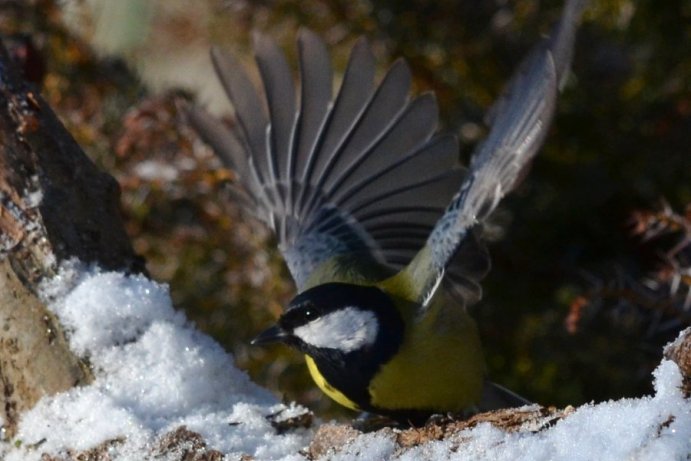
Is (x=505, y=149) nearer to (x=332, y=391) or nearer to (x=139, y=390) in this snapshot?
(x=332, y=391)

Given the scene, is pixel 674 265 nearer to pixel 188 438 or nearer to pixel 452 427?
pixel 452 427

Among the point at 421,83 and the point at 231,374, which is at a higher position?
the point at 421,83

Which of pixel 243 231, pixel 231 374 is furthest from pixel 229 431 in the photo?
pixel 243 231

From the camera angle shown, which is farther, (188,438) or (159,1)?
(159,1)

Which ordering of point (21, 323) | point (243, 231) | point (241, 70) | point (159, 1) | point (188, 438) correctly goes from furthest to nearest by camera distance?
point (159, 1)
point (243, 231)
point (241, 70)
point (21, 323)
point (188, 438)

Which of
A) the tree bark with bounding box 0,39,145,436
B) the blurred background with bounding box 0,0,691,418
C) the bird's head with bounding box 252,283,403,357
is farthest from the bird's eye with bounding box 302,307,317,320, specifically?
the blurred background with bounding box 0,0,691,418

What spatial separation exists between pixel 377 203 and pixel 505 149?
1.63ft

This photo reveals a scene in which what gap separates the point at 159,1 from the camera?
2867mm

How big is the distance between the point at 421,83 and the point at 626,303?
80 cm

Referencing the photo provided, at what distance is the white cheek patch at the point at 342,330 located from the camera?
1875 mm

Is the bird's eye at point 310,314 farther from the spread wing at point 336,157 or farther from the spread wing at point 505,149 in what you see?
the spread wing at point 336,157

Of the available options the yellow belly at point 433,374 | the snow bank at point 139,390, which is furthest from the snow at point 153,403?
the yellow belly at point 433,374

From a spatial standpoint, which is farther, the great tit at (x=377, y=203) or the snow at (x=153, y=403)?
the great tit at (x=377, y=203)

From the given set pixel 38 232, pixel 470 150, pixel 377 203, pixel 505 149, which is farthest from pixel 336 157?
pixel 38 232
